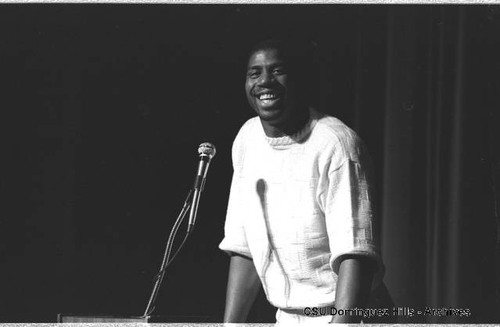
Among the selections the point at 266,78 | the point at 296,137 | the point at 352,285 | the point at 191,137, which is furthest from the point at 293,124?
the point at 191,137

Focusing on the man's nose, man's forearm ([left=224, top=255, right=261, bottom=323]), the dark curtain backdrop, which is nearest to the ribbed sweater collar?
the man's nose

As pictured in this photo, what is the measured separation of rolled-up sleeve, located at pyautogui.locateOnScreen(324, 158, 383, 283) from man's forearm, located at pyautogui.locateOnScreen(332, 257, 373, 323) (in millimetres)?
26

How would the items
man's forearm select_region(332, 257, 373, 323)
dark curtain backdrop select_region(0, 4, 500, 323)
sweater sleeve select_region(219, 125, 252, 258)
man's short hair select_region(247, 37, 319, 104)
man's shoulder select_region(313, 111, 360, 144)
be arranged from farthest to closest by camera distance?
1. dark curtain backdrop select_region(0, 4, 500, 323)
2. sweater sleeve select_region(219, 125, 252, 258)
3. man's short hair select_region(247, 37, 319, 104)
4. man's shoulder select_region(313, 111, 360, 144)
5. man's forearm select_region(332, 257, 373, 323)

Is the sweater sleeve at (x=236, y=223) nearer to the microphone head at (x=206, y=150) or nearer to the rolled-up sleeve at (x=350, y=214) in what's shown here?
the microphone head at (x=206, y=150)

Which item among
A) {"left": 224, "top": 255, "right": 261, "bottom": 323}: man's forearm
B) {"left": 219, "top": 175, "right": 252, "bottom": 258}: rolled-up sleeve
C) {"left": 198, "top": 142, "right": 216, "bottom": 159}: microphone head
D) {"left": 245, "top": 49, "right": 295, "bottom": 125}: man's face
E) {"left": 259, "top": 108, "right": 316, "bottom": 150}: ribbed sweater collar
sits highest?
{"left": 245, "top": 49, "right": 295, "bottom": 125}: man's face

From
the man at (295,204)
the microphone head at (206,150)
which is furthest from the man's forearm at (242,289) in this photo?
the microphone head at (206,150)

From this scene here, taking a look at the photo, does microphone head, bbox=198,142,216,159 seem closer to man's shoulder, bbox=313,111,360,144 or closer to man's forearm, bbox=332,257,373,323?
man's shoulder, bbox=313,111,360,144

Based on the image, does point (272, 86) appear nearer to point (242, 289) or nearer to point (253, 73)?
point (253, 73)

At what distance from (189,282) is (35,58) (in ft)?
3.19

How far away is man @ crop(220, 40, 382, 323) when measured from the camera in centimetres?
240

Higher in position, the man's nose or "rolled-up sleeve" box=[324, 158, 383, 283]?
the man's nose

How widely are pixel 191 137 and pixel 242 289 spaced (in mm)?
824

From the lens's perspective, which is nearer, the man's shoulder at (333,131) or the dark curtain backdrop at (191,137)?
the man's shoulder at (333,131)

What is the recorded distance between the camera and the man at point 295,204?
2.40 m
